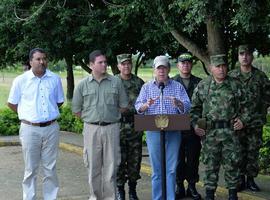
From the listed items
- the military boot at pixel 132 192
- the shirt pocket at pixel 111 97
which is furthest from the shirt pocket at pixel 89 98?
the military boot at pixel 132 192

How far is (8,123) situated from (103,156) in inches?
379

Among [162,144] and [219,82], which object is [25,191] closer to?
[162,144]

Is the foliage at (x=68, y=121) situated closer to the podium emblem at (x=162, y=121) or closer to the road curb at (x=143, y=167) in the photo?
the road curb at (x=143, y=167)

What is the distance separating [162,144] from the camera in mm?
5965

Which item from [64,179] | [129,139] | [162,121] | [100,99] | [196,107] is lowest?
[64,179]

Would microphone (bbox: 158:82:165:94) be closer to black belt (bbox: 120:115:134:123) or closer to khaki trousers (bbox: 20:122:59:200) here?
black belt (bbox: 120:115:134:123)

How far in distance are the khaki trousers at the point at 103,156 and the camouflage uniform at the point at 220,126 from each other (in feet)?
3.30

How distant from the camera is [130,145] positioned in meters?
6.86

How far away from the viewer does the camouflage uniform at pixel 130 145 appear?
6.81m

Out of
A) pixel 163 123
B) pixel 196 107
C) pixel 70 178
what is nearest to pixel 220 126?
pixel 196 107

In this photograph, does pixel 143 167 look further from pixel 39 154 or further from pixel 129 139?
pixel 39 154

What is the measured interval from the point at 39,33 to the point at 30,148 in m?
7.89

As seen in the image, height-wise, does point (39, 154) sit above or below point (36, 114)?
below

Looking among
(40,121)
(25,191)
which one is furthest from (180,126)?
(25,191)
